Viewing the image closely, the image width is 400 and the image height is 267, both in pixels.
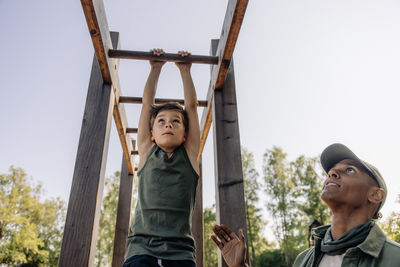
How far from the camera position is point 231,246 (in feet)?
5.42

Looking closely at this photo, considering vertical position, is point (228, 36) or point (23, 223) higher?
point (23, 223)

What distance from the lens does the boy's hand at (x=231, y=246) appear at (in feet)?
5.19

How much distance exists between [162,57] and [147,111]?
0.44 meters

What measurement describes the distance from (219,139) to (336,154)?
0.81 meters

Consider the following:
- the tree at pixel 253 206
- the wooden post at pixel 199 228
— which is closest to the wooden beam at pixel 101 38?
the wooden post at pixel 199 228

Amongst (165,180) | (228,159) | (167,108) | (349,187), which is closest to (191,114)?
(167,108)

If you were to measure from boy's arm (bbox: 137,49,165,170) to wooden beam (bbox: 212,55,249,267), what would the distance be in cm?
50

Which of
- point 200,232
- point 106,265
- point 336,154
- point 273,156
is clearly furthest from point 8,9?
point 336,154

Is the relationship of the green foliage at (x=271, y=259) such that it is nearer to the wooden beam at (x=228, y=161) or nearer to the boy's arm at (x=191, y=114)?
the wooden beam at (x=228, y=161)

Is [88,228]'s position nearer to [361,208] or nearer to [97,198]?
[97,198]

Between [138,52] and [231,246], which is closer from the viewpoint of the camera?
[231,246]

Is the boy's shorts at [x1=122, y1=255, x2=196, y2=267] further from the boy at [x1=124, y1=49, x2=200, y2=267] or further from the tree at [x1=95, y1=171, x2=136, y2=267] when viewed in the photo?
the tree at [x1=95, y1=171, x2=136, y2=267]

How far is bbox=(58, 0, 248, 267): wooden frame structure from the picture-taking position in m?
1.74

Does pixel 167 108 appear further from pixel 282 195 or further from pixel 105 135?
pixel 282 195
